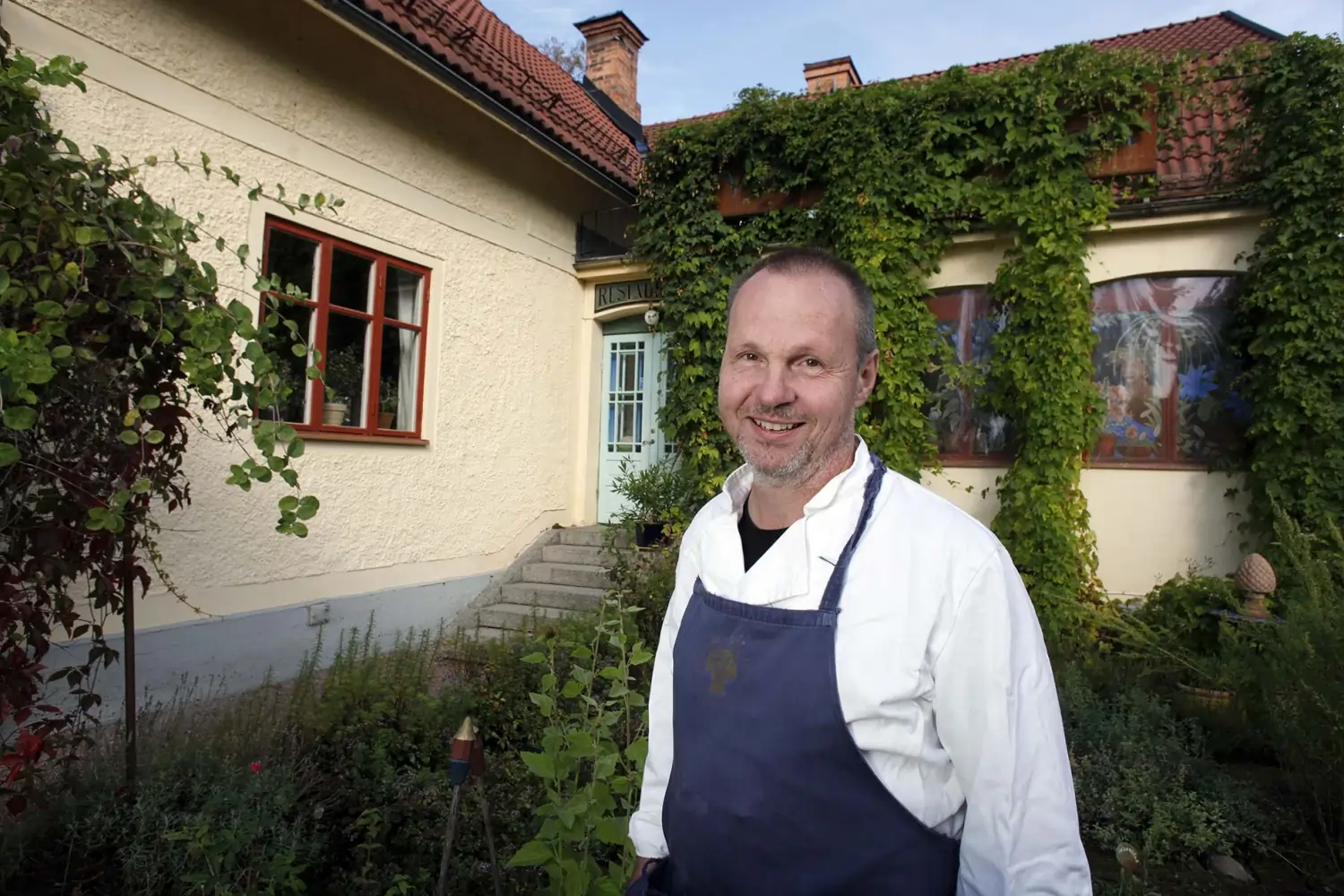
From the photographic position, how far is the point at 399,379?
6.77m

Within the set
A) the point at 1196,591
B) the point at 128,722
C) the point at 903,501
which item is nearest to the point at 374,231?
the point at 128,722

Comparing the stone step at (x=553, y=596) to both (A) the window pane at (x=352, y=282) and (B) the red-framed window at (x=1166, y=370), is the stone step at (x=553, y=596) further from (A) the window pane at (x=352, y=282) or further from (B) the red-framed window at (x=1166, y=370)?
(B) the red-framed window at (x=1166, y=370)

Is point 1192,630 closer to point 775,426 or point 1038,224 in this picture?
point 1038,224

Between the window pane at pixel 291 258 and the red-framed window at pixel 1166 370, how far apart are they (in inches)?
253

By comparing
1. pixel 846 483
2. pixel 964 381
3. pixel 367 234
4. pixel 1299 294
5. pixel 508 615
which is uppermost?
pixel 367 234

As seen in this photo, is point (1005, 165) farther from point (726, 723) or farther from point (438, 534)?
point (726, 723)

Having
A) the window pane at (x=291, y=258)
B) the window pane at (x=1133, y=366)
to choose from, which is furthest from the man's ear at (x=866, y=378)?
the window pane at (x=1133, y=366)

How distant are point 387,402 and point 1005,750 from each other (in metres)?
6.22

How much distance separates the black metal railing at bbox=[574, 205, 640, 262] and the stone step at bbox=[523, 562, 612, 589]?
334 centimetres

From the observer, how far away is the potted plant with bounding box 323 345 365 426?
6.14 meters

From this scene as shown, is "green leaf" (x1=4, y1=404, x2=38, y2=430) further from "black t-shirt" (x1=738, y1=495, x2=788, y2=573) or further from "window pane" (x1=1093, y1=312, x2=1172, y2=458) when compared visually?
"window pane" (x1=1093, y1=312, x2=1172, y2=458)

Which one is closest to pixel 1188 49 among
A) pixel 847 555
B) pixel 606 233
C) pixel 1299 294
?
pixel 1299 294

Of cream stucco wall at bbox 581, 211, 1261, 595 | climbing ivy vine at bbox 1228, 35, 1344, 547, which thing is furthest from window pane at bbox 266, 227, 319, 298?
climbing ivy vine at bbox 1228, 35, 1344, 547

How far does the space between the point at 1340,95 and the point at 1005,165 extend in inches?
89.7
